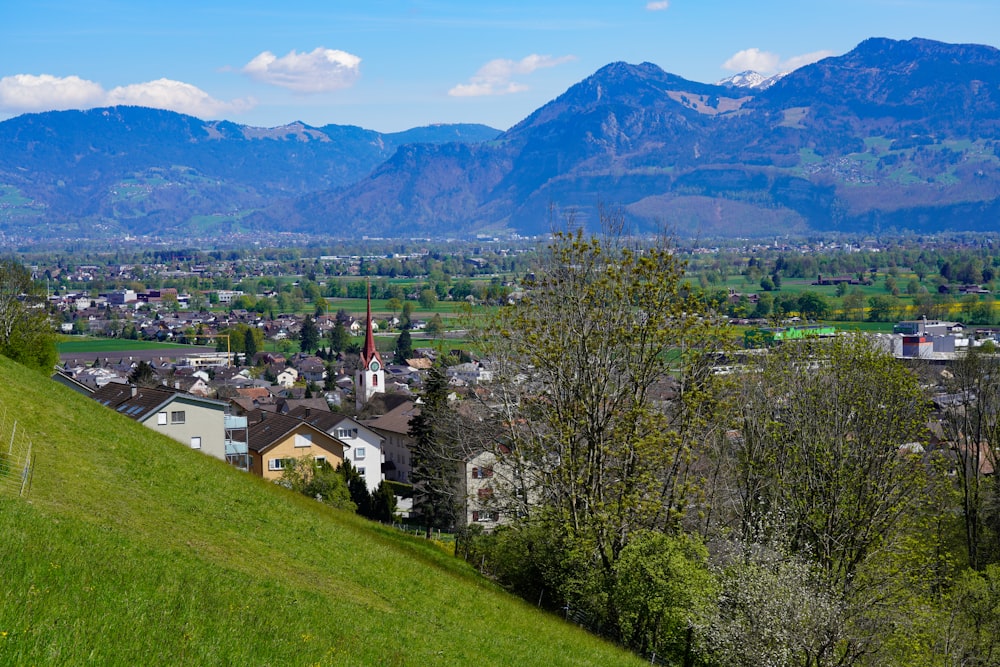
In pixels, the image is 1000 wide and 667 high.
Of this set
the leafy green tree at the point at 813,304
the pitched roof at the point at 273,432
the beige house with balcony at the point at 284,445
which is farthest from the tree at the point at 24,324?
the leafy green tree at the point at 813,304

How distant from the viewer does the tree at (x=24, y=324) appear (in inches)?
1676

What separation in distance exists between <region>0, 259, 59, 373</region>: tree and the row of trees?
24.0 meters

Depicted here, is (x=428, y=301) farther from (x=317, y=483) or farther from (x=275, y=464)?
(x=317, y=483)

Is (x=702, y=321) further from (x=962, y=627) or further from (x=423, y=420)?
(x=423, y=420)

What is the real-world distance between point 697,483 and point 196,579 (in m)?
13.1

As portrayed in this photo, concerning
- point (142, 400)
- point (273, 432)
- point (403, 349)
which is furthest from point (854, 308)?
point (142, 400)

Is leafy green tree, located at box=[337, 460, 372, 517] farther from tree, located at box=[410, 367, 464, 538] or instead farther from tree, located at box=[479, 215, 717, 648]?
tree, located at box=[479, 215, 717, 648]

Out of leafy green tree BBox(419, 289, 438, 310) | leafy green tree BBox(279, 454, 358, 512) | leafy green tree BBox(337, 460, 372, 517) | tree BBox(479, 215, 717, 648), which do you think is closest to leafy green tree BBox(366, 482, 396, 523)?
leafy green tree BBox(337, 460, 372, 517)

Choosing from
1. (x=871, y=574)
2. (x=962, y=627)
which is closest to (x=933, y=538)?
(x=962, y=627)

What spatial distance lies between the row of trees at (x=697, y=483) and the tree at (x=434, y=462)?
413 inches

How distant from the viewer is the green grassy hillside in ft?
34.6

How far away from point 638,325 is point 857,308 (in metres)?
134

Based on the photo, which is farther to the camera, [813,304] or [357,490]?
[813,304]

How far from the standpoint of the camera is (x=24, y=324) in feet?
154
